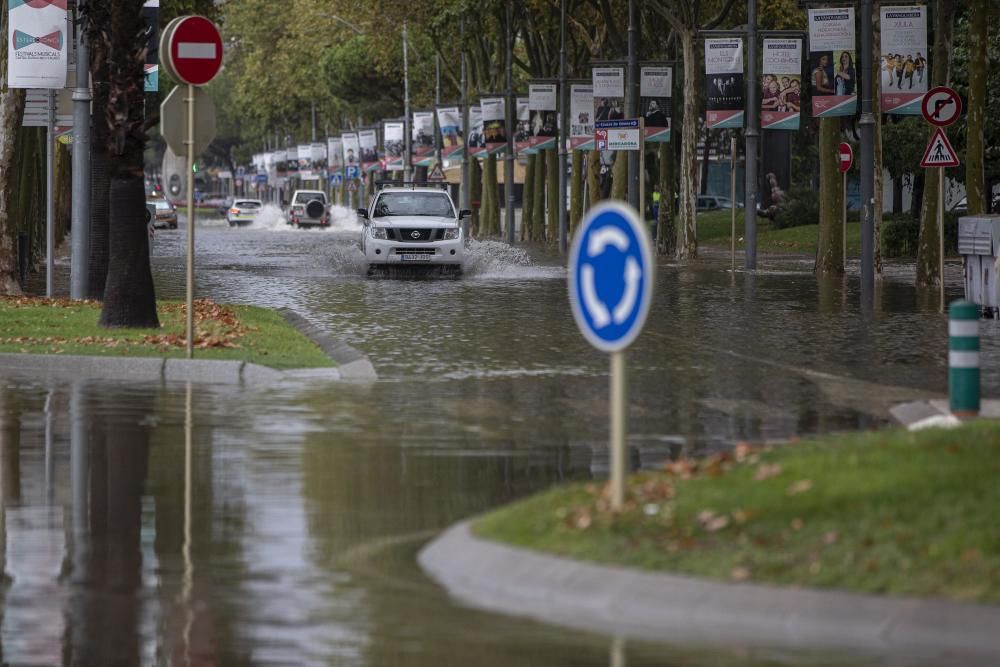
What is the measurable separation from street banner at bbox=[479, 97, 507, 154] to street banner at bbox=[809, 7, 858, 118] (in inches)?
1389

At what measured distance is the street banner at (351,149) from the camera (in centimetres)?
11256

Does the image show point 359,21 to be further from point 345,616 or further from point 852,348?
point 345,616

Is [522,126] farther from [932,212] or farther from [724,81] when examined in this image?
[932,212]

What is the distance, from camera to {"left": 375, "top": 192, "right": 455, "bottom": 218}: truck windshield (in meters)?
42.9

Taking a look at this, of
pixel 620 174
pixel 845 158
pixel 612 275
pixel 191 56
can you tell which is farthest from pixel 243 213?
Answer: pixel 612 275

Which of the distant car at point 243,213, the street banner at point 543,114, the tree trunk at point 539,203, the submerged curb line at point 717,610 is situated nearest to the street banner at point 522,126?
the tree trunk at point 539,203

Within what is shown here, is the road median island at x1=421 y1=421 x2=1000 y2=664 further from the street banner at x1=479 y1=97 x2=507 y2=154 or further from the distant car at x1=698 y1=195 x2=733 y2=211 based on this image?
the distant car at x1=698 y1=195 x2=733 y2=211

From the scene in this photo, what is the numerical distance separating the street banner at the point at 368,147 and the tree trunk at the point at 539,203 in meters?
30.4

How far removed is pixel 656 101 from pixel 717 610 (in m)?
47.2

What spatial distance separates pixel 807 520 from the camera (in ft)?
30.0

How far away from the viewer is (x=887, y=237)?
5681cm

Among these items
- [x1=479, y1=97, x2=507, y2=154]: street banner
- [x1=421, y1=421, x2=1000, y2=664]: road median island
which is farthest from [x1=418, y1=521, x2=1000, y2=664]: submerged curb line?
[x1=479, y1=97, x2=507, y2=154]: street banner

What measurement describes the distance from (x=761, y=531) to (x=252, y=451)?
526 centimetres

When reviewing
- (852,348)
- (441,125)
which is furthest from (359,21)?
(852,348)
